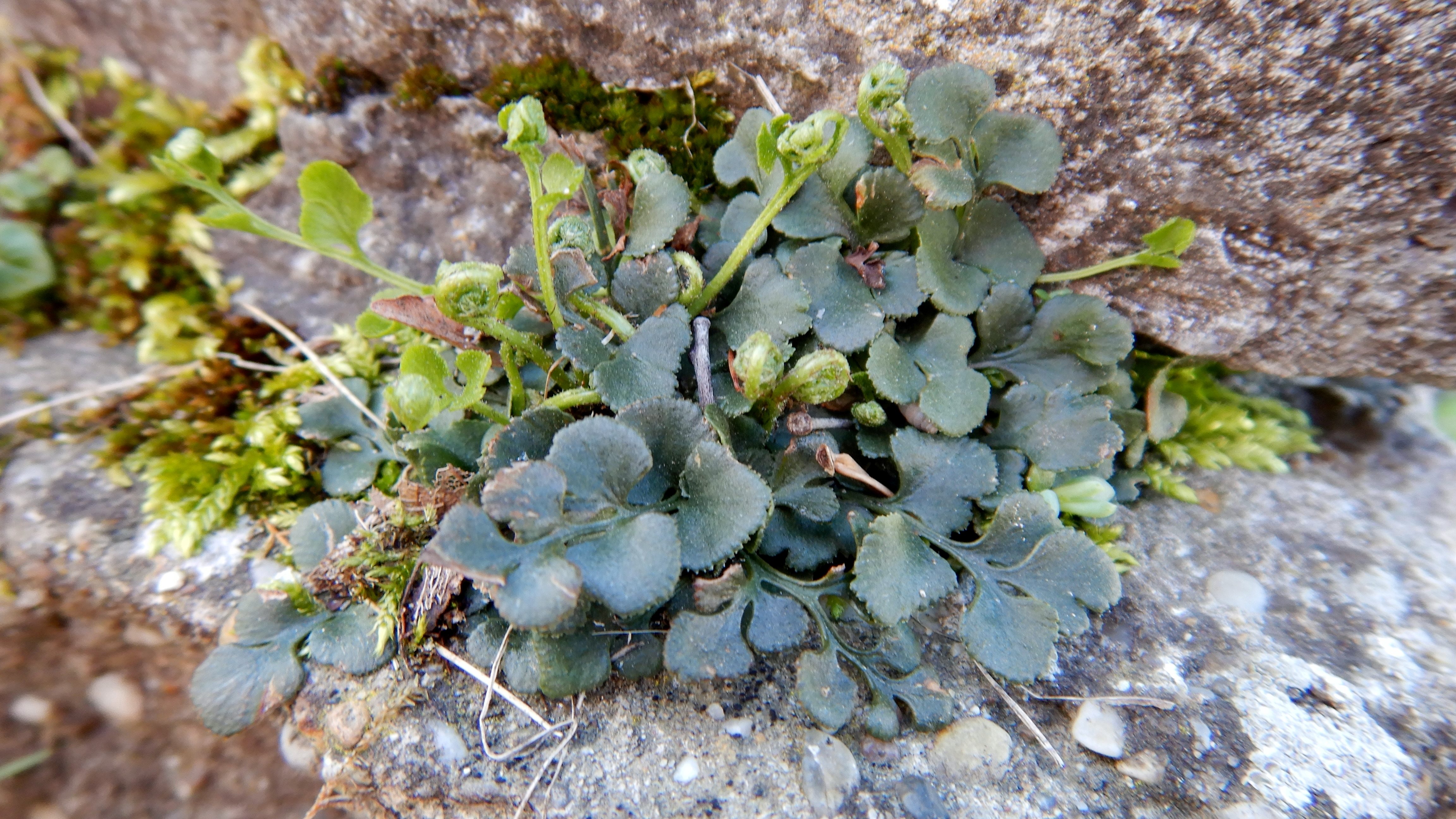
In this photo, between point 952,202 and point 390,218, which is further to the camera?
point 390,218

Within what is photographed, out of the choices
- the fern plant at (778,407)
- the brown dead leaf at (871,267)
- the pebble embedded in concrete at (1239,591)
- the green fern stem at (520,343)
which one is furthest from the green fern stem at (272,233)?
the pebble embedded in concrete at (1239,591)

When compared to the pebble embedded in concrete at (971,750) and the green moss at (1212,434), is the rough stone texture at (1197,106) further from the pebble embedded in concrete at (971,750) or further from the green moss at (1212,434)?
the pebble embedded in concrete at (971,750)

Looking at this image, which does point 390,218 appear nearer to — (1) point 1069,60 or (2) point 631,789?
(2) point 631,789

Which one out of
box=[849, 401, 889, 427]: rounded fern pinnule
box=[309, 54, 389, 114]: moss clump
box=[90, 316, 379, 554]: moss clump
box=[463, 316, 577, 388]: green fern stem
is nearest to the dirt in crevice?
box=[90, 316, 379, 554]: moss clump

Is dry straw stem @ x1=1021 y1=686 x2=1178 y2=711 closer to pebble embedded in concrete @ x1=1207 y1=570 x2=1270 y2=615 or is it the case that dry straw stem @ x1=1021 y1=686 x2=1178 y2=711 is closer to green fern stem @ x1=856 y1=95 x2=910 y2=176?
pebble embedded in concrete @ x1=1207 y1=570 x2=1270 y2=615

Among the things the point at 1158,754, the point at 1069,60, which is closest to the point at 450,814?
the point at 1158,754
